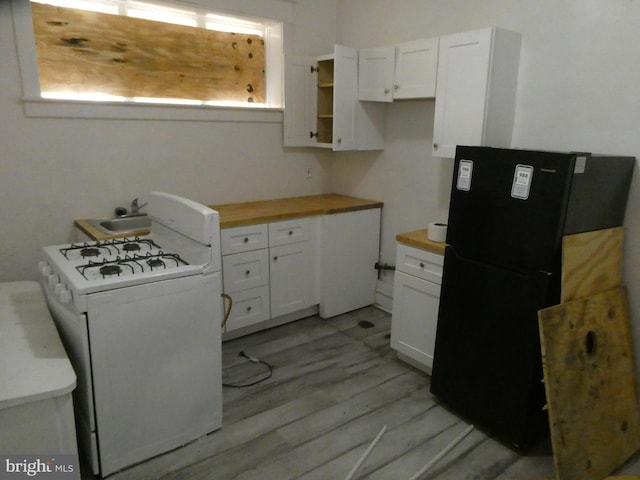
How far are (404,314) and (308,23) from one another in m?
2.51

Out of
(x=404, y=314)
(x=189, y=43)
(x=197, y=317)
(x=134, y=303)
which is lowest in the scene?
(x=404, y=314)

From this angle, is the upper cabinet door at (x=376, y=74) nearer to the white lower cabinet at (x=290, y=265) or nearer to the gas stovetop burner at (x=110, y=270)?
the white lower cabinet at (x=290, y=265)

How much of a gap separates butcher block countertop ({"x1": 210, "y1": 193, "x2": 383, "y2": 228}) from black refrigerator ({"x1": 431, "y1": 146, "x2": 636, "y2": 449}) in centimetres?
127

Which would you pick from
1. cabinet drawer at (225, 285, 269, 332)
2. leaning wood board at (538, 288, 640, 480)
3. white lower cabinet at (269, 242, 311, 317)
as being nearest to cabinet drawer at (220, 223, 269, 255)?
white lower cabinet at (269, 242, 311, 317)

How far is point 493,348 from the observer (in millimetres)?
2189

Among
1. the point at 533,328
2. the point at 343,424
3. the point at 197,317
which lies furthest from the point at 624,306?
the point at 197,317

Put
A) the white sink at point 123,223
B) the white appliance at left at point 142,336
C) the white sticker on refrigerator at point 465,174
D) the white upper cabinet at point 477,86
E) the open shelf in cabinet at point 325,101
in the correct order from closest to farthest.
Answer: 1. the white appliance at left at point 142,336
2. the white sticker on refrigerator at point 465,174
3. the white upper cabinet at point 477,86
4. the white sink at point 123,223
5. the open shelf in cabinet at point 325,101

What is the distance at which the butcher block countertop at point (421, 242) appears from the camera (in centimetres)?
261

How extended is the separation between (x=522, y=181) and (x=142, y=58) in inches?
103

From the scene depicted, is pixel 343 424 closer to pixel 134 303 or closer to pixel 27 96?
pixel 134 303

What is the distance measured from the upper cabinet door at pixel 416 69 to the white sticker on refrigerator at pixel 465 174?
0.84m

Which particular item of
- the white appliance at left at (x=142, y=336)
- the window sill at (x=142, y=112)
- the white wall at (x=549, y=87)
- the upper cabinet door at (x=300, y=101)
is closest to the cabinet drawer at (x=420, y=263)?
the white wall at (x=549, y=87)

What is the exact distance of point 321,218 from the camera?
3434 millimetres

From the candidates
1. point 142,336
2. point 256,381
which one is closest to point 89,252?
point 142,336
